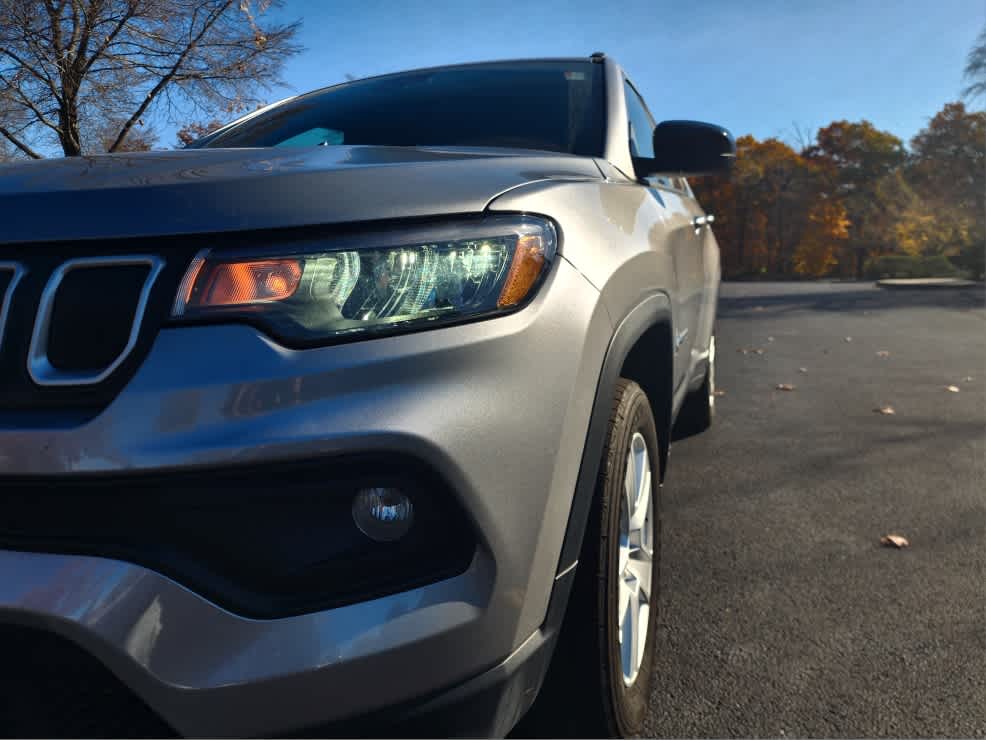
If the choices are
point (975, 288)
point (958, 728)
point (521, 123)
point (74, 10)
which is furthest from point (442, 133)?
point (975, 288)

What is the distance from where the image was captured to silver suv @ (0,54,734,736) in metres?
1.13

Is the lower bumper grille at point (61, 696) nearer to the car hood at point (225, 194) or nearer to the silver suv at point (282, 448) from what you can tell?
the silver suv at point (282, 448)

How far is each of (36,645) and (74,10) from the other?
970cm

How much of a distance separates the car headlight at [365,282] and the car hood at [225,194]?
4 centimetres

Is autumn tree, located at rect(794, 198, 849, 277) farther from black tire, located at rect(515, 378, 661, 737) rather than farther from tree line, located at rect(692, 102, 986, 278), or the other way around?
black tire, located at rect(515, 378, 661, 737)

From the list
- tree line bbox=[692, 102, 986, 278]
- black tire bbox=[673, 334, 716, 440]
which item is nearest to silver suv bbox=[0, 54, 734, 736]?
black tire bbox=[673, 334, 716, 440]

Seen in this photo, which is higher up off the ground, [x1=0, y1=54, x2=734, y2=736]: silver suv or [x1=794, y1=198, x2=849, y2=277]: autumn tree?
[x1=0, y1=54, x2=734, y2=736]: silver suv

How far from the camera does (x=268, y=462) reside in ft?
3.76

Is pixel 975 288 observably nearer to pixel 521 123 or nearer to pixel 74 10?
pixel 74 10

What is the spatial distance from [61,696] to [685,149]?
2222mm

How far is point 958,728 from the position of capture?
1.91 meters

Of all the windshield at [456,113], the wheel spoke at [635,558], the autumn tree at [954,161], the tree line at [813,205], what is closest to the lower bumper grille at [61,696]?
the wheel spoke at [635,558]

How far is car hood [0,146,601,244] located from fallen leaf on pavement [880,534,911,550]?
2333mm

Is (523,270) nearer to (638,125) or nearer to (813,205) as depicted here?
(638,125)
